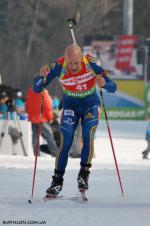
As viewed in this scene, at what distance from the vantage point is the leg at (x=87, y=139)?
8.29 meters

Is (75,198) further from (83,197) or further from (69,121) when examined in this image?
(69,121)

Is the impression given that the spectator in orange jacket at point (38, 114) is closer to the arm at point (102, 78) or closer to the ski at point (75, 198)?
the arm at point (102, 78)

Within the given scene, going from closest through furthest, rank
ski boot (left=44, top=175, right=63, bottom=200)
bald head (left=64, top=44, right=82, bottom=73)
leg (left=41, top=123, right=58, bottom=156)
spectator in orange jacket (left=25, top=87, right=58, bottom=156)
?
bald head (left=64, top=44, right=82, bottom=73) → ski boot (left=44, top=175, right=63, bottom=200) → spectator in orange jacket (left=25, top=87, right=58, bottom=156) → leg (left=41, top=123, right=58, bottom=156)

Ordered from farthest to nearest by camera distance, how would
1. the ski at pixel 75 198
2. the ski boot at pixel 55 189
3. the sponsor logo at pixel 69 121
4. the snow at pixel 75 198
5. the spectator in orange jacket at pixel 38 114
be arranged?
the spectator in orange jacket at pixel 38 114
the sponsor logo at pixel 69 121
the ski boot at pixel 55 189
the ski at pixel 75 198
the snow at pixel 75 198

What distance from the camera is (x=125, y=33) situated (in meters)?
40.4

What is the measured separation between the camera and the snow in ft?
22.6

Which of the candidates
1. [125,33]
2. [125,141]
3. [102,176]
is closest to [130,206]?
[102,176]

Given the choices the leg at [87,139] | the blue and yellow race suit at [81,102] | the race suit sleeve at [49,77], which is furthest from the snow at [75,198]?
the race suit sleeve at [49,77]

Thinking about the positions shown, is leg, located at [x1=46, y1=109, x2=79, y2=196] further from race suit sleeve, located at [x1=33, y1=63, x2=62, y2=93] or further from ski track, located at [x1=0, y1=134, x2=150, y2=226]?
race suit sleeve, located at [x1=33, y1=63, x2=62, y2=93]

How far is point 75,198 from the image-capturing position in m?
8.18

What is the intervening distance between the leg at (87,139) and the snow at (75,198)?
0.70 ft

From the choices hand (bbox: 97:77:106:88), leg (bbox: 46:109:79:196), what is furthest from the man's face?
leg (bbox: 46:109:79:196)

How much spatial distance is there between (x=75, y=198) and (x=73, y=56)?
51.6 inches

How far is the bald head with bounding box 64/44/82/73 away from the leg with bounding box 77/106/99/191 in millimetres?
508
